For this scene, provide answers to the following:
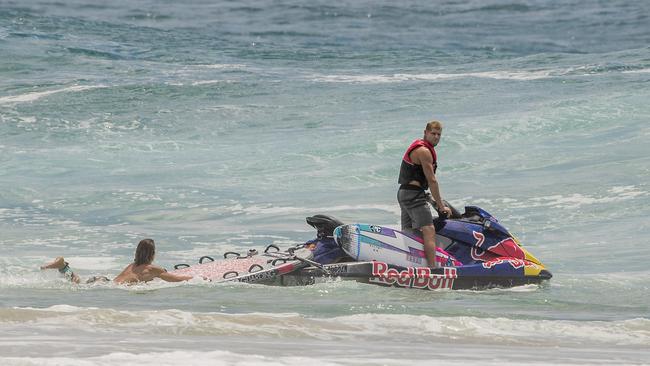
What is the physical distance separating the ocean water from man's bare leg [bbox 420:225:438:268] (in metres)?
0.46

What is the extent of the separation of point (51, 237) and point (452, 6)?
39636mm

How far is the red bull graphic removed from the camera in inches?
512

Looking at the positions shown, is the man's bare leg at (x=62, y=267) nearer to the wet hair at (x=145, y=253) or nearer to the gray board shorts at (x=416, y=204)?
the wet hair at (x=145, y=253)

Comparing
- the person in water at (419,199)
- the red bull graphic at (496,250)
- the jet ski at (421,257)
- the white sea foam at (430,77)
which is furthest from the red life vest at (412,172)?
the white sea foam at (430,77)

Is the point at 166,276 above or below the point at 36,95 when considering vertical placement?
below

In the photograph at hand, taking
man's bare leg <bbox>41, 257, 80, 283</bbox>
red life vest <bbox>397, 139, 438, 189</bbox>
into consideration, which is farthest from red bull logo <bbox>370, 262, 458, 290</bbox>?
man's bare leg <bbox>41, 257, 80, 283</bbox>

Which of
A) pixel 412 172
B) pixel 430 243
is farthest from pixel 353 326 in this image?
pixel 412 172

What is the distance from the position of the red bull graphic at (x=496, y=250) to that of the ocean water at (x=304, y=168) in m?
0.45

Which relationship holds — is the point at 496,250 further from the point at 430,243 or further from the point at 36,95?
the point at 36,95

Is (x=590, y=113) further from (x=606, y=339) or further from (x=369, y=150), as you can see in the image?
(x=606, y=339)

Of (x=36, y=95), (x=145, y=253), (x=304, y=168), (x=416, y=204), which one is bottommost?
(x=145, y=253)

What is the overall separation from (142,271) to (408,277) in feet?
8.64

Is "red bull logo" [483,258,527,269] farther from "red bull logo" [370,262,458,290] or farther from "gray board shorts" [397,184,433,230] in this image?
"gray board shorts" [397,184,433,230]

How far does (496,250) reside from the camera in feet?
42.9
